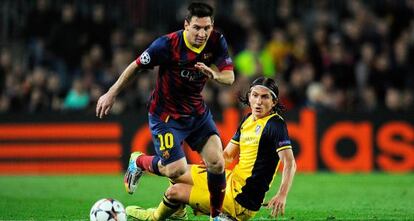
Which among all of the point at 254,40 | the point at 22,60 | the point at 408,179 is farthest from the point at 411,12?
the point at 22,60

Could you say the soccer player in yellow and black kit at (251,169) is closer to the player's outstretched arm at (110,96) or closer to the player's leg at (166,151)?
the player's leg at (166,151)

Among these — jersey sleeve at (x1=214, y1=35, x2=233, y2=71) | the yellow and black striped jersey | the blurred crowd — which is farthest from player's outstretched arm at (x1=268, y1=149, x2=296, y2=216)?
the blurred crowd

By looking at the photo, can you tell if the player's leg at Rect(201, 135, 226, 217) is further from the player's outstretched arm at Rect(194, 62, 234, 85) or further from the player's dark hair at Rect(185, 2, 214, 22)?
the player's dark hair at Rect(185, 2, 214, 22)

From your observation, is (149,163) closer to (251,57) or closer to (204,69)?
(204,69)

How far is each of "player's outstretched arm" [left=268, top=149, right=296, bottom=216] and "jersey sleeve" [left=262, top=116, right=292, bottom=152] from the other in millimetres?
71

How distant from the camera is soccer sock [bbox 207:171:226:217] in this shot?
26.9ft

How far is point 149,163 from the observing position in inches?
355

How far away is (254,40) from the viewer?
18.1m

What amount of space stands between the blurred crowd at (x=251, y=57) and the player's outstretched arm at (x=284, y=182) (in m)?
9.20

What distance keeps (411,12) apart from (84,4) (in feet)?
24.9

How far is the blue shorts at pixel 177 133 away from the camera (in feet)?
28.5

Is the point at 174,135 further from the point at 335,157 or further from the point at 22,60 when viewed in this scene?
the point at 22,60

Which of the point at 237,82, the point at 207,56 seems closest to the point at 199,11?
the point at 207,56

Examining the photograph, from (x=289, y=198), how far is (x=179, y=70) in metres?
3.84
